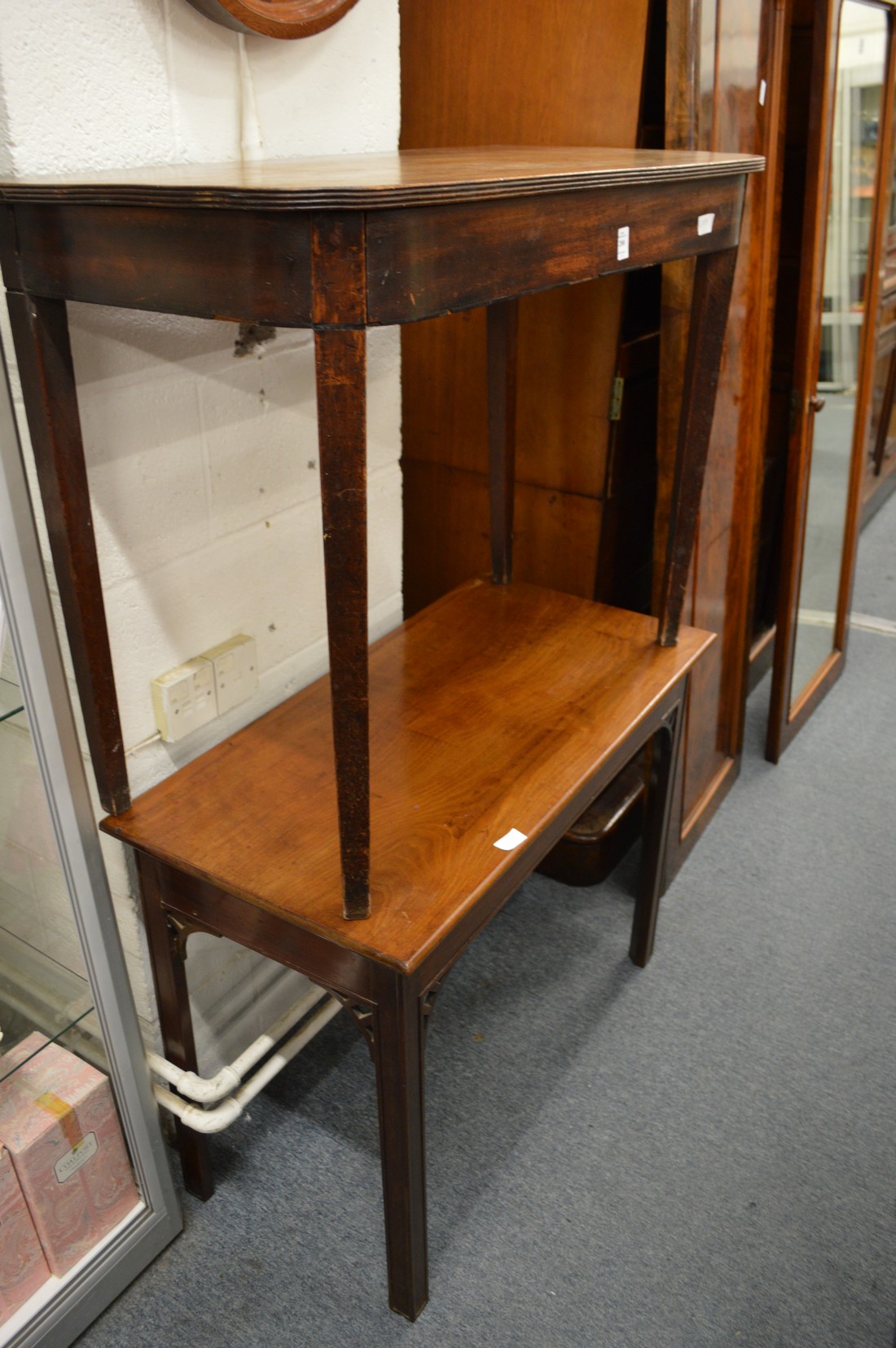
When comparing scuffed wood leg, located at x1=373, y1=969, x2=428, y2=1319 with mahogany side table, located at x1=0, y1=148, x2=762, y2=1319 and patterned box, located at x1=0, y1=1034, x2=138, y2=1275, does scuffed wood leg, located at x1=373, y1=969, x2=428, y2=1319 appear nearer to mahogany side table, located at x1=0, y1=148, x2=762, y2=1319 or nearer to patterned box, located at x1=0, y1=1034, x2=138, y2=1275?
mahogany side table, located at x1=0, y1=148, x2=762, y2=1319

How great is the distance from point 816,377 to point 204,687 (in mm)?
1554

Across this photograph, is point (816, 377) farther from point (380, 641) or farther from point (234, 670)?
point (234, 670)

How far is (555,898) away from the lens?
2.06m

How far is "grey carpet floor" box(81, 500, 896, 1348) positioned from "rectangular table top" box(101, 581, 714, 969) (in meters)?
0.60

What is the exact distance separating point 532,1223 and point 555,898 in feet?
2.28

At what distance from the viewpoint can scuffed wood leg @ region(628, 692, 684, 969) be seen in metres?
1.72

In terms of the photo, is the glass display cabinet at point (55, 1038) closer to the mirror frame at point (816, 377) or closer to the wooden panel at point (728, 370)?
the wooden panel at point (728, 370)

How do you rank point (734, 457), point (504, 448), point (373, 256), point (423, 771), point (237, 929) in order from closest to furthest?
point (373, 256)
point (237, 929)
point (423, 771)
point (504, 448)
point (734, 457)

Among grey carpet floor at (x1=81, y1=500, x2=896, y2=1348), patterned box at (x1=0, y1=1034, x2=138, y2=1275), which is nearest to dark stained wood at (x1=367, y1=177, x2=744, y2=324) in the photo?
patterned box at (x1=0, y1=1034, x2=138, y2=1275)

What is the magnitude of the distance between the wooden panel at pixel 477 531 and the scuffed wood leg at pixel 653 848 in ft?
1.28

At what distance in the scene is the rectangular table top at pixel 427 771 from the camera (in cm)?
109

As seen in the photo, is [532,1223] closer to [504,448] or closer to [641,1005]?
[641,1005]

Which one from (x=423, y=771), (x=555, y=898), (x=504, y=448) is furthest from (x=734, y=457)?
(x=423, y=771)

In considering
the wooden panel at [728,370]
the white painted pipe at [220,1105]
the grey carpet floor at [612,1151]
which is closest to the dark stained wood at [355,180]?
the wooden panel at [728,370]
